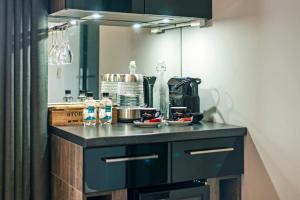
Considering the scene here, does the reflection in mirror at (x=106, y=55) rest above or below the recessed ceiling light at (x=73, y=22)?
below

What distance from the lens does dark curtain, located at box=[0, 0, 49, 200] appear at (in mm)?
2420

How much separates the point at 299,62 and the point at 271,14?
12.2 inches

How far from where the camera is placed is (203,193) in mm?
2398

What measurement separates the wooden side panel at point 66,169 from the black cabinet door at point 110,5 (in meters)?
0.72

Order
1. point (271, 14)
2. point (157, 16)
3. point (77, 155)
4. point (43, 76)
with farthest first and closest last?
point (157, 16) < point (43, 76) < point (271, 14) < point (77, 155)

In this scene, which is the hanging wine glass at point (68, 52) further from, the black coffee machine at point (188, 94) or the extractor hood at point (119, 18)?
the black coffee machine at point (188, 94)

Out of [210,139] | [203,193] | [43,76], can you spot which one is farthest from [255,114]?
[43,76]

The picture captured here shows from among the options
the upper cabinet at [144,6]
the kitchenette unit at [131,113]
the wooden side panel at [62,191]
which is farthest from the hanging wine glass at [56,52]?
the wooden side panel at [62,191]

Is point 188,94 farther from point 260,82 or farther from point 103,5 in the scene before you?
point 103,5

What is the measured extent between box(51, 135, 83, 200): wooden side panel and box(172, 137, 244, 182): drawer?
1.57 ft

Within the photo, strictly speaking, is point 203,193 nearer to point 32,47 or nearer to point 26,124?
point 26,124

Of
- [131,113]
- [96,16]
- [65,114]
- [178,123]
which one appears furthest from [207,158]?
[96,16]

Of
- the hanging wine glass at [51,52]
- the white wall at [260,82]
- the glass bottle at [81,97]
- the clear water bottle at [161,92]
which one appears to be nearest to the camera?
the white wall at [260,82]

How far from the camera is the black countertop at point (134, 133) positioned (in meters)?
2.15
